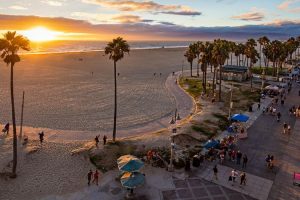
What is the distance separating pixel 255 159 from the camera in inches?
1193

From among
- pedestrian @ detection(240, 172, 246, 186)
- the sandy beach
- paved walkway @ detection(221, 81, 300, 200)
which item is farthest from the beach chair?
the sandy beach

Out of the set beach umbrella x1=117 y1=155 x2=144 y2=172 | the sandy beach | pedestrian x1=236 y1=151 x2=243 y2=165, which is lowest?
pedestrian x1=236 y1=151 x2=243 y2=165

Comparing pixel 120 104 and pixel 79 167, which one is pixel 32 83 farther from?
pixel 79 167

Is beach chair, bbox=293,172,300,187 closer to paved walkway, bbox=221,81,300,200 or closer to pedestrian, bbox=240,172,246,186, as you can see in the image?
paved walkway, bbox=221,81,300,200

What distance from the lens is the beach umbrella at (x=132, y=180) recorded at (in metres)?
23.5

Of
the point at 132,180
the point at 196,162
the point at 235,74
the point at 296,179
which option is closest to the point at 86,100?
the point at 196,162

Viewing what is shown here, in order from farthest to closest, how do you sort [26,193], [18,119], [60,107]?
[60,107], [18,119], [26,193]

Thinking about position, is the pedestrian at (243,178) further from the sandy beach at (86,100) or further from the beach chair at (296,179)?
the sandy beach at (86,100)

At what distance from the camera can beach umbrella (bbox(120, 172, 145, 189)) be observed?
2355 centimetres

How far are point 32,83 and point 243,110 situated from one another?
162 feet

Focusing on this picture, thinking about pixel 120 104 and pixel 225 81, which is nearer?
pixel 120 104

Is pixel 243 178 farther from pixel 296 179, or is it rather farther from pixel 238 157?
pixel 296 179

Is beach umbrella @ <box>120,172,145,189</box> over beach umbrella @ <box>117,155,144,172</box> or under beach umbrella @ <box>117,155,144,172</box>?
under

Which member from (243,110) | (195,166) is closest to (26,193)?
(195,166)
